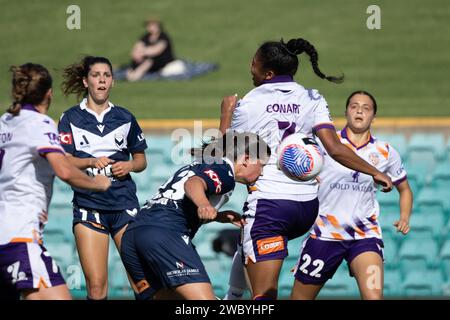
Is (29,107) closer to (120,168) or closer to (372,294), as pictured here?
(120,168)

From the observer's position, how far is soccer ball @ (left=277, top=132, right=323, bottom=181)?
6035 millimetres

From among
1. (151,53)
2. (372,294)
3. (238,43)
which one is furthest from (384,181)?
(238,43)

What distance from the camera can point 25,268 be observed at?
5422 millimetres

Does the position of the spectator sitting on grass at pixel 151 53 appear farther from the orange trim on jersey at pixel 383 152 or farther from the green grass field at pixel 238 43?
the orange trim on jersey at pixel 383 152

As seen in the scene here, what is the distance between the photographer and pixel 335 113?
1403 cm

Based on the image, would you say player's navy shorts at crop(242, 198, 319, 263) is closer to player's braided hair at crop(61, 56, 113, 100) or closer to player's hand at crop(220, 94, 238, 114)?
player's hand at crop(220, 94, 238, 114)

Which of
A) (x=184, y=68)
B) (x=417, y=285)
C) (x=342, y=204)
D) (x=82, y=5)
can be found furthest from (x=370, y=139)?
(x=82, y=5)

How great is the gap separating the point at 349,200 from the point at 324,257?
509mm

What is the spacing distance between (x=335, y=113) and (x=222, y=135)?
812 centimetres

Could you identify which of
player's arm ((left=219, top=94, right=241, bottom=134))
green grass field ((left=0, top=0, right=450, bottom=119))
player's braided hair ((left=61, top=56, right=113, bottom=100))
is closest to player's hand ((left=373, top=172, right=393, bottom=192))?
player's arm ((left=219, top=94, right=241, bottom=134))

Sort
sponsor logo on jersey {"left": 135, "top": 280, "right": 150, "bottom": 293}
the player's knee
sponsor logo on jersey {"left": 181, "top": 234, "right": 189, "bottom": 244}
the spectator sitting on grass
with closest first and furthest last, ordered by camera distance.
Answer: sponsor logo on jersey {"left": 181, "top": 234, "right": 189, "bottom": 244}, sponsor logo on jersey {"left": 135, "top": 280, "right": 150, "bottom": 293}, the player's knee, the spectator sitting on grass

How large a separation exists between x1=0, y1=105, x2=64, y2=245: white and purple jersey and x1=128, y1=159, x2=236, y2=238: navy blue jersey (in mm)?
661

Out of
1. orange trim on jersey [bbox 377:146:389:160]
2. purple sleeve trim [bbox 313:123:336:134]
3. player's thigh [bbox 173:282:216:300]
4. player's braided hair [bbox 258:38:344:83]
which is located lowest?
player's thigh [bbox 173:282:216:300]

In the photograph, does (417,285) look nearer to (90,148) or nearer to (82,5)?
(90,148)
